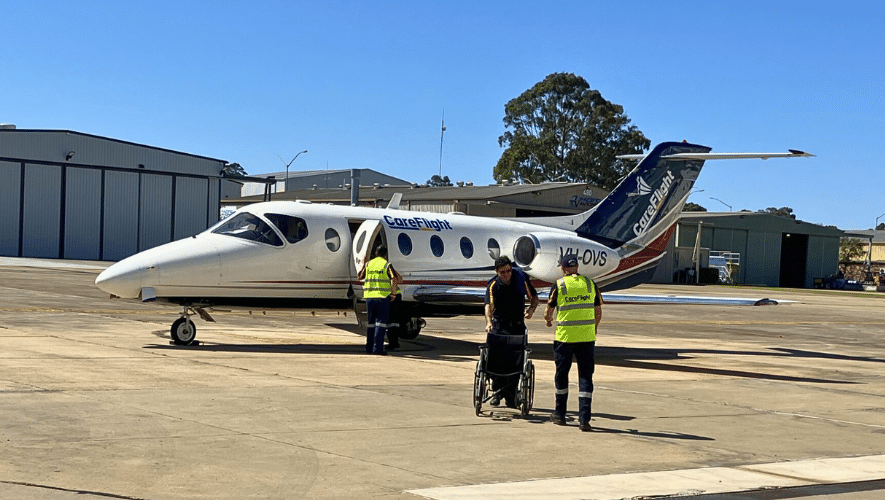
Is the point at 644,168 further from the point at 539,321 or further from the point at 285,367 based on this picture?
the point at 285,367

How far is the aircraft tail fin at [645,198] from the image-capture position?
22984 millimetres

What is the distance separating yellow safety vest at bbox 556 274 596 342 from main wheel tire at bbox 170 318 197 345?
8.05m

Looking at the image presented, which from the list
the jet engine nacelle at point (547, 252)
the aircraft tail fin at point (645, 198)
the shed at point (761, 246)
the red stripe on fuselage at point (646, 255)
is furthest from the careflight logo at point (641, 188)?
the shed at point (761, 246)

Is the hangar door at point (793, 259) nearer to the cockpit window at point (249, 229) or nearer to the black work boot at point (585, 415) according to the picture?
the cockpit window at point (249, 229)

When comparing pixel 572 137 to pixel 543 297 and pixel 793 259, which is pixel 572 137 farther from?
pixel 543 297

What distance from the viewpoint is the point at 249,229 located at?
18.4 meters

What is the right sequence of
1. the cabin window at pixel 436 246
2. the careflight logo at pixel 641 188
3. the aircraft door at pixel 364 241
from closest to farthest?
the aircraft door at pixel 364 241, the cabin window at pixel 436 246, the careflight logo at pixel 641 188

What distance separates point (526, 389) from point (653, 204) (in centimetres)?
1269

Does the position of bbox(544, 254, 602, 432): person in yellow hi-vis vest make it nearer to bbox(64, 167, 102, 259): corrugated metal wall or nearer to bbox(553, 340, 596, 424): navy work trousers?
bbox(553, 340, 596, 424): navy work trousers

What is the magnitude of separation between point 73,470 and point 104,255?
6414cm

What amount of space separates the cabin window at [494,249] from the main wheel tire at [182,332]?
6.70m

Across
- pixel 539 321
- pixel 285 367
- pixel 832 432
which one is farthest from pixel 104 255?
pixel 832 432

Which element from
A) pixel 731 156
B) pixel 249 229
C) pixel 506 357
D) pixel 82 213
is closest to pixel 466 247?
pixel 249 229

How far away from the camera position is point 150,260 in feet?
55.6
